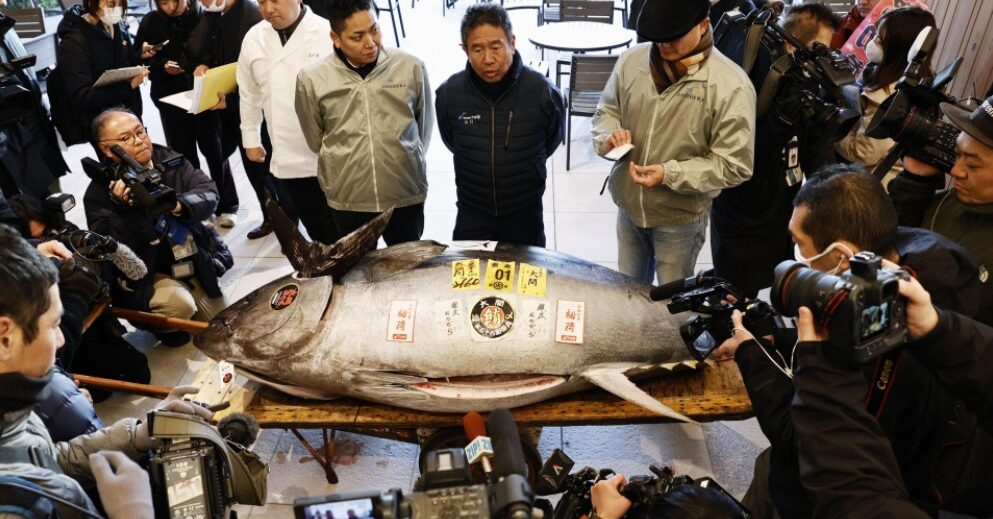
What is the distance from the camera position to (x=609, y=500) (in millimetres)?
1753

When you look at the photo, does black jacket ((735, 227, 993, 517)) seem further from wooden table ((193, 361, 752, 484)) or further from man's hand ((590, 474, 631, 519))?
wooden table ((193, 361, 752, 484))

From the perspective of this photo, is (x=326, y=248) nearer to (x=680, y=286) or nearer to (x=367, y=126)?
(x=367, y=126)

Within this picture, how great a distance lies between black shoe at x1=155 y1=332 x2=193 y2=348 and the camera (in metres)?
3.57

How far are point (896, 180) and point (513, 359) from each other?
4.65 ft

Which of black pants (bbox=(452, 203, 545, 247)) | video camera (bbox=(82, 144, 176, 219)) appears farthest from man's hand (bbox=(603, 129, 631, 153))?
video camera (bbox=(82, 144, 176, 219))

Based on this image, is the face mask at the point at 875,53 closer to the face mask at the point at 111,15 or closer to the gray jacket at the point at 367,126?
the gray jacket at the point at 367,126

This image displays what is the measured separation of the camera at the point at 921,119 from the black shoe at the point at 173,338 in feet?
10.5

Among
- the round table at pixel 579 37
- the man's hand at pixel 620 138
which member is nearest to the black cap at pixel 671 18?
the man's hand at pixel 620 138

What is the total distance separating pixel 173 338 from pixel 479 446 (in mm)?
2480

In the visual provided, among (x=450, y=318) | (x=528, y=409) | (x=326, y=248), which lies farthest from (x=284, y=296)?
(x=528, y=409)

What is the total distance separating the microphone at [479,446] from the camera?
1.49 metres

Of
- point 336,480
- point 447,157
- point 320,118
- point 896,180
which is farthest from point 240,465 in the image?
point 447,157

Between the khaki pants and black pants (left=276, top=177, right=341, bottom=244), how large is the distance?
24.2 inches

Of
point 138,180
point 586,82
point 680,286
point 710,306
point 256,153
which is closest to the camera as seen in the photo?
point 710,306
